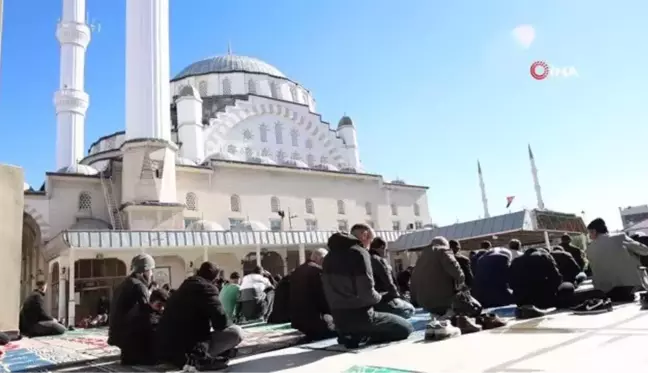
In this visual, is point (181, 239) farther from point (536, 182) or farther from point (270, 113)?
point (536, 182)

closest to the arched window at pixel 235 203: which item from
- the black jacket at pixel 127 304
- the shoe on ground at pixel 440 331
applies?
the black jacket at pixel 127 304

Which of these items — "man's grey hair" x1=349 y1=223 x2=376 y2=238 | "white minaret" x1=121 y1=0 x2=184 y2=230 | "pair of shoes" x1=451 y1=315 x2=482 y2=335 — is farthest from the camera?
"white minaret" x1=121 y1=0 x2=184 y2=230

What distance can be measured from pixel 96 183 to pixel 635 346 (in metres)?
23.3

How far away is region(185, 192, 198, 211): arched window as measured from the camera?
24.4 m

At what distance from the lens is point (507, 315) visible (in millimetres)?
6395

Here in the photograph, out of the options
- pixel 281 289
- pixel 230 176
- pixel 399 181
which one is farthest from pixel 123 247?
pixel 399 181

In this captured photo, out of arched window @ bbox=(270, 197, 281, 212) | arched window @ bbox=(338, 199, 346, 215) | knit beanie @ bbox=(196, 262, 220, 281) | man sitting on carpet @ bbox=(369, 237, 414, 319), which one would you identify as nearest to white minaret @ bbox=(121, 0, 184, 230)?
arched window @ bbox=(270, 197, 281, 212)

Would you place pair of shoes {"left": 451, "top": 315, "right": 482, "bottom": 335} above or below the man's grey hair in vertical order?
below

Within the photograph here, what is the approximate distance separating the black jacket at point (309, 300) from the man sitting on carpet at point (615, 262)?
378cm

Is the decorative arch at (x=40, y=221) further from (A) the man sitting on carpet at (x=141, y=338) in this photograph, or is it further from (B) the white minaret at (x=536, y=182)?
(B) the white minaret at (x=536, y=182)

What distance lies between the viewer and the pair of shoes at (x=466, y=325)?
16.4 feet

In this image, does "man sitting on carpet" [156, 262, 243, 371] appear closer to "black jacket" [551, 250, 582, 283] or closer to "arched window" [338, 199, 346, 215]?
"black jacket" [551, 250, 582, 283]

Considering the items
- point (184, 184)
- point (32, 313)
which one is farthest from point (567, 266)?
point (184, 184)

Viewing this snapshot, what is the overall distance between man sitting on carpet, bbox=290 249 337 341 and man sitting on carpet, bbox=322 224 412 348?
753 mm
